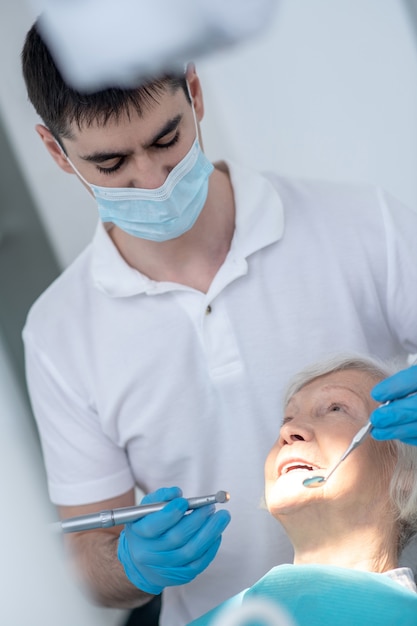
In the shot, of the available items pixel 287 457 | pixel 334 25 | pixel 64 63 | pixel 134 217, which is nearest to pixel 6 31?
pixel 64 63

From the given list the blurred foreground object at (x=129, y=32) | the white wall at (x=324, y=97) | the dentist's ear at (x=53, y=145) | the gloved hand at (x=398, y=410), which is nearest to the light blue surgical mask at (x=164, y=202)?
the dentist's ear at (x=53, y=145)

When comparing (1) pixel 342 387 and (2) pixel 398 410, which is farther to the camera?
(1) pixel 342 387

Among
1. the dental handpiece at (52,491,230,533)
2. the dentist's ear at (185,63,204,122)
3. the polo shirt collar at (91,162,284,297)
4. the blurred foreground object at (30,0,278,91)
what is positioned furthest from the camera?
the polo shirt collar at (91,162,284,297)

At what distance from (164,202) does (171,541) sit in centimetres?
53

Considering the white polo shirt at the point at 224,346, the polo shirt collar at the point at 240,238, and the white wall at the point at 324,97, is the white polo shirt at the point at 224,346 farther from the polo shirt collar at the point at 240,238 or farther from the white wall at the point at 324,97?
the white wall at the point at 324,97

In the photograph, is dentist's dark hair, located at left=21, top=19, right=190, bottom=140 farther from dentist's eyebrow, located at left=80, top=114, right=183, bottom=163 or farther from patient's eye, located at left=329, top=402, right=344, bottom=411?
patient's eye, located at left=329, top=402, right=344, bottom=411

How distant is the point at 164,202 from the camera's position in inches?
58.4

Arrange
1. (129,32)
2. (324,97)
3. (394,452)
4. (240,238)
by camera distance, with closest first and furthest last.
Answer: (129,32), (394,452), (240,238), (324,97)

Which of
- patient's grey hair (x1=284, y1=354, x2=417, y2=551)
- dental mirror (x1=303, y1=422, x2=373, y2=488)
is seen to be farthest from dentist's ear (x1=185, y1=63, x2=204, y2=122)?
dental mirror (x1=303, y1=422, x2=373, y2=488)

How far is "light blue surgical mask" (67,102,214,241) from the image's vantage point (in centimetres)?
148

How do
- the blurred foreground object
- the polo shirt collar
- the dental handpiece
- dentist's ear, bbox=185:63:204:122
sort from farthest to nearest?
the polo shirt collar < dentist's ear, bbox=185:63:204:122 < the dental handpiece < the blurred foreground object

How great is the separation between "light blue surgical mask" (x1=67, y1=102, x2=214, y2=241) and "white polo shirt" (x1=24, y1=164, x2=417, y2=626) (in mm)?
145

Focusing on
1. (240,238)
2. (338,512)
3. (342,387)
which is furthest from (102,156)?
(338,512)

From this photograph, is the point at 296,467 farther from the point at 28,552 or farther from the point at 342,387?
the point at 28,552
